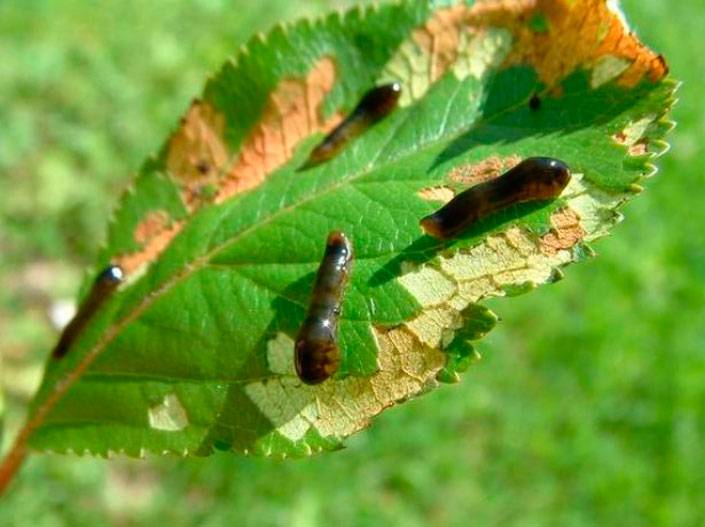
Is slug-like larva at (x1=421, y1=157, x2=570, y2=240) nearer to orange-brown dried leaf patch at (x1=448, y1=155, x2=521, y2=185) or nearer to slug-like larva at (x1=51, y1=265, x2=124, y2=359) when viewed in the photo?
orange-brown dried leaf patch at (x1=448, y1=155, x2=521, y2=185)

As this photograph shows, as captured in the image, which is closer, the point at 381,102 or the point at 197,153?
the point at 381,102

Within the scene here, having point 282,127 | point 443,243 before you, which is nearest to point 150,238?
point 282,127

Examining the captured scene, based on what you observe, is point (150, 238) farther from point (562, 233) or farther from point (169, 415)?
point (562, 233)

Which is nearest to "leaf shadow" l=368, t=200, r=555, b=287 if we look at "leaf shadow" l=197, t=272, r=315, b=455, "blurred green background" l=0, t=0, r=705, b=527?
"leaf shadow" l=197, t=272, r=315, b=455

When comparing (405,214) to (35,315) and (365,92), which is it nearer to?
(365,92)

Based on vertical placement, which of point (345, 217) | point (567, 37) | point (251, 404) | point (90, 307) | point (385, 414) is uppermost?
point (385, 414)
